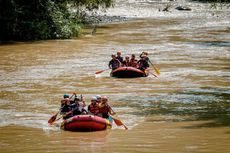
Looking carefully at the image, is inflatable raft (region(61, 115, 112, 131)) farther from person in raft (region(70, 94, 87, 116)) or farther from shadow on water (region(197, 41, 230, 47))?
shadow on water (region(197, 41, 230, 47))

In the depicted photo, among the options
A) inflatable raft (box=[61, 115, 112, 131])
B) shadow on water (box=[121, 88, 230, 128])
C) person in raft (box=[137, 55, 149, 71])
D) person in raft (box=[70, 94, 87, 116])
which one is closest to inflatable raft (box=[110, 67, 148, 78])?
person in raft (box=[137, 55, 149, 71])

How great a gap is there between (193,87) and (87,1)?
69.9 ft

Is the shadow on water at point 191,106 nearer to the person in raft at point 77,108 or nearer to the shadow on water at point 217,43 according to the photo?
the person in raft at point 77,108

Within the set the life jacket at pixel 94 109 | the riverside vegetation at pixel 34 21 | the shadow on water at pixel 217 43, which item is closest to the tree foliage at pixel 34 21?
the riverside vegetation at pixel 34 21

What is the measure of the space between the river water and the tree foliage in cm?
127

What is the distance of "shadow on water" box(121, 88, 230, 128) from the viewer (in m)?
16.9

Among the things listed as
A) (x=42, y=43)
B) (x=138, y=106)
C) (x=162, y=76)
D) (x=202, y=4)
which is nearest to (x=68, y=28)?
(x=42, y=43)

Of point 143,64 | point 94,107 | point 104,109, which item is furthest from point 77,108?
point 143,64

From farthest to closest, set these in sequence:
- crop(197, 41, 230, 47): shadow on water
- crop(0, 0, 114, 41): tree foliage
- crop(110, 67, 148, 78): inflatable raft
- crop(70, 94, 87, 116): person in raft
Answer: crop(0, 0, 114, 41): tree foliage, crop(197, 41, 230, 47): shadow on water, crop(110, 67, 148, 78): inflatable raft, crop(70, 94, 87, 116): person in raft

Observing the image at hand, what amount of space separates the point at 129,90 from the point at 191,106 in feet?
14.0

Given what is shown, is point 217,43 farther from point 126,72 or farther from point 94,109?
point 94,109

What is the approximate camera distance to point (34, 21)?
39.6 m

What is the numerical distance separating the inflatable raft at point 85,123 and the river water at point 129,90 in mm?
173

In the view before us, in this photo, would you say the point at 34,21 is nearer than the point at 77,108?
No
